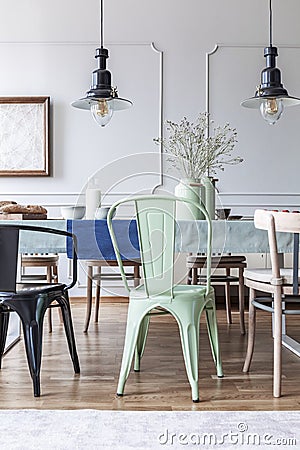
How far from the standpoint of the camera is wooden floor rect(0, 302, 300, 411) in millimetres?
2350

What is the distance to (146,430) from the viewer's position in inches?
80.7

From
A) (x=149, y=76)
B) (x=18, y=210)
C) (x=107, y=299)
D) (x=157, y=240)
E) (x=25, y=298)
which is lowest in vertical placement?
(x=107, y=299)

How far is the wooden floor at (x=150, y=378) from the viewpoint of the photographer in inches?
92.5

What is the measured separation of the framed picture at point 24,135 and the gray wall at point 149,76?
9cm

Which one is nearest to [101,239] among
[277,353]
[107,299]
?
[277,353]

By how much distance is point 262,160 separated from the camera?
5387 mm

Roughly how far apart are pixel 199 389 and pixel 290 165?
129 inches

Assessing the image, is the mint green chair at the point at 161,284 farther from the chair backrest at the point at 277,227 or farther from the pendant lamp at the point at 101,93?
the pendant lamp at the point at 101,93

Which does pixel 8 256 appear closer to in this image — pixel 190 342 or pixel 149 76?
pixel 190 342

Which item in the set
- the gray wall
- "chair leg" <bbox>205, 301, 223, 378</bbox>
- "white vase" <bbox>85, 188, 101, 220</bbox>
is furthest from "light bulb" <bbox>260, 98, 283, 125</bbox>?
the gray wall

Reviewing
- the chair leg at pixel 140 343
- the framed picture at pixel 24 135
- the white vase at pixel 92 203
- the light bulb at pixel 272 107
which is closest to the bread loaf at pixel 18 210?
the white vase at pixel 92 203

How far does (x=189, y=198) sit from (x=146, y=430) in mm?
1304

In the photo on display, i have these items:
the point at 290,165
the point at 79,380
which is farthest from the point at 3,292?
the point at 290,165

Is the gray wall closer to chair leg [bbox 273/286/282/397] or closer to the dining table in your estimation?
the dining table
